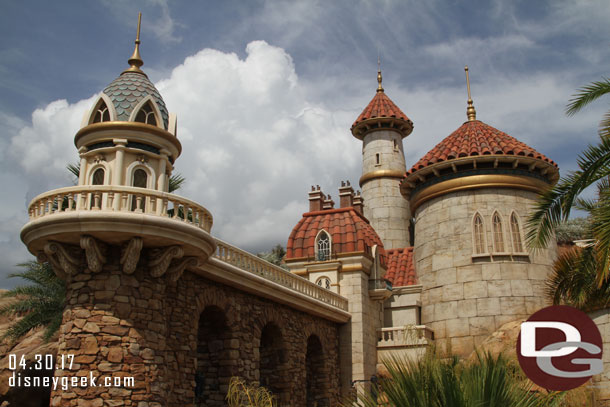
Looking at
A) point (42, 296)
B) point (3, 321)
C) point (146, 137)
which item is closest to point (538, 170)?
point (146, 137)

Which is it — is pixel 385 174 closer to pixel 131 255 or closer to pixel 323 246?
pixel 323 246

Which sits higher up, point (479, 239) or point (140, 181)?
point (479, 239)

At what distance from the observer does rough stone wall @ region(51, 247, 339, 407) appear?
1219 cm

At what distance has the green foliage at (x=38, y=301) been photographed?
720 inches

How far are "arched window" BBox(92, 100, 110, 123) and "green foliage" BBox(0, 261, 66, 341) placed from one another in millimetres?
6089

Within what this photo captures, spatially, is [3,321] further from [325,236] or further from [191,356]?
[191,356]

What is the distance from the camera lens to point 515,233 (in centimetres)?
2459

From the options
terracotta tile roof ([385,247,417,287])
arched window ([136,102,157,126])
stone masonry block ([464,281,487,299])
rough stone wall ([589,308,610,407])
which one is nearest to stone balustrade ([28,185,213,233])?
arched window ([136,102,157,126])

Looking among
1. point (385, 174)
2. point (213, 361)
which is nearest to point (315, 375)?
point (213, 361)

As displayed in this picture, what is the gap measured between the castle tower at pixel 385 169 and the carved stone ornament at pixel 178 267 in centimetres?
2047

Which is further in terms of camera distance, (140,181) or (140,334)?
(140,181)

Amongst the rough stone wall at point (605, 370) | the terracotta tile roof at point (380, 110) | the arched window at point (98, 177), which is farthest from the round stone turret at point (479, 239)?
the arched window at point (98, 177)

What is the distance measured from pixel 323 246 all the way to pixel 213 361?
32.0 feet

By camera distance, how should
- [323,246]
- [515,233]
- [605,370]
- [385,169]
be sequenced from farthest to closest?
[385,169], [323,246], [515,233], [605,370]
